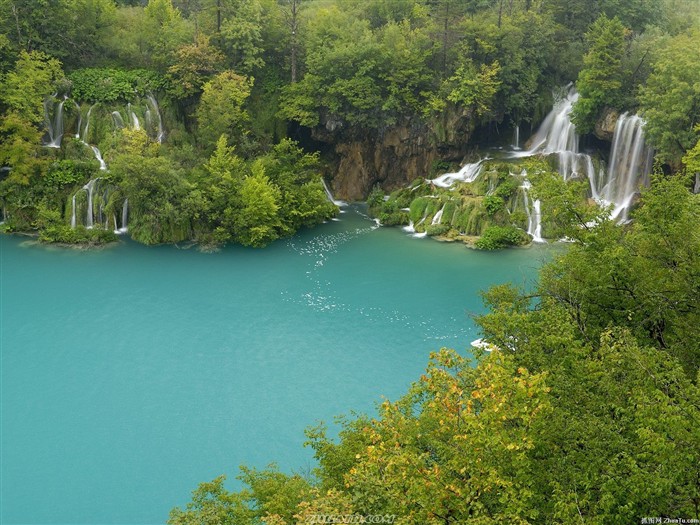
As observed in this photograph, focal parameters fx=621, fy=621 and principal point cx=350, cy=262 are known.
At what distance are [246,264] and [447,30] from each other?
21.1 m

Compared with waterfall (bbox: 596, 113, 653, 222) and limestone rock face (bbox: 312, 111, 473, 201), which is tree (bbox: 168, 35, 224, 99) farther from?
waterfall (bbox: 596, 113, 653, 222)

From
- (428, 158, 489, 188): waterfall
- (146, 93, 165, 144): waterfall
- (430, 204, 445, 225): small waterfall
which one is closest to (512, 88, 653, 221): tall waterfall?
(428, 158, 489, 188): waterfall

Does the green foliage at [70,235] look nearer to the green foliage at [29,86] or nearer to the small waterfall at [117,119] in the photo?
the green foliage at [29,86]

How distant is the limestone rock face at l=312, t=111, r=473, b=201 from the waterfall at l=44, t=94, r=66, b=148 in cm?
1522

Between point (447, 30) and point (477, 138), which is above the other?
point (447, 30)

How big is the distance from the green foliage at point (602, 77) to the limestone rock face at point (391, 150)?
6.87 m

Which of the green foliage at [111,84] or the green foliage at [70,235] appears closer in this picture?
the green foliage at [70,235]

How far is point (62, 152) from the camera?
35.2 metres

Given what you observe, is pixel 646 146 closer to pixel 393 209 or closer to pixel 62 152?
pixel 393 209

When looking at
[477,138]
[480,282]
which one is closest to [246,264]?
[480,282]

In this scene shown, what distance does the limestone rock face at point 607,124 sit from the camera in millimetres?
35000

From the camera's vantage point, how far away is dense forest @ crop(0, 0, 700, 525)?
13117mm

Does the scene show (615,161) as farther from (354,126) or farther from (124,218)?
(124,218)

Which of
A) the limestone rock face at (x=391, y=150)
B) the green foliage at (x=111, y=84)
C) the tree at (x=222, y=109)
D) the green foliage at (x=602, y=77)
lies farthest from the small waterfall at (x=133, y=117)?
the green foliage at (x=602, y=77)
